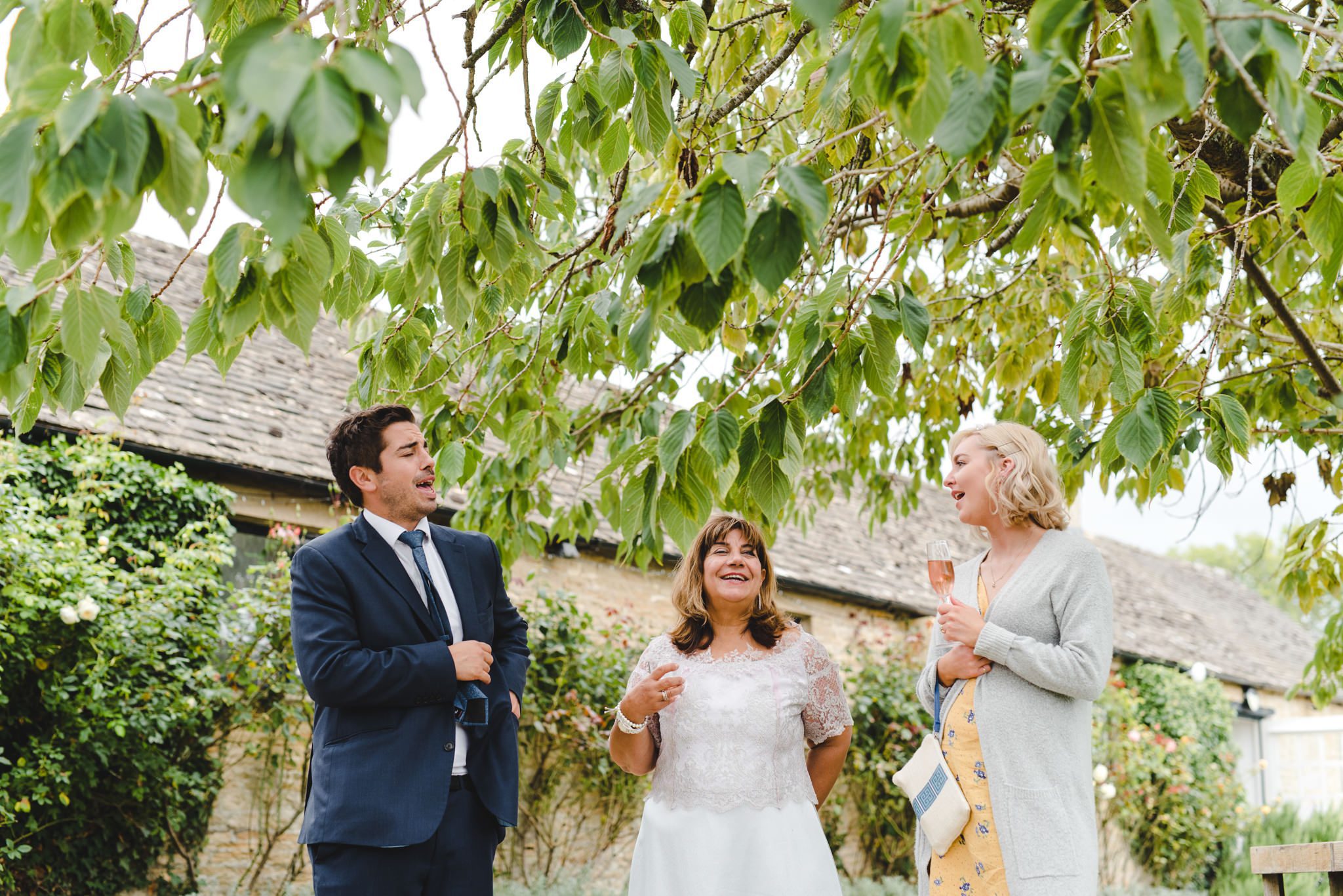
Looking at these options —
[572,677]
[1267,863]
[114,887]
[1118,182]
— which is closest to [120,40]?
[1118,182]

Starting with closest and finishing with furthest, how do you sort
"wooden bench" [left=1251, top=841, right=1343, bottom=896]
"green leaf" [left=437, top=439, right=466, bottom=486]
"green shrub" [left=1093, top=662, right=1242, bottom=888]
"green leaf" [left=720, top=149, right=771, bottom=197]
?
1. "green leaf" [left=720, top=149, right=771, bottom=197]
2. "wooden bench" [left=1251, top=841, right=1343, bottom=896]
3. "green leaf" [left=437, top=439, right=466, bottom=486]
4. "green shrub" [left=1093, top=662, right=1242, bottom=888]

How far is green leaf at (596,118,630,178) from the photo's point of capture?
2.56m

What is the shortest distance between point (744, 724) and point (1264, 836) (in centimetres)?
1168

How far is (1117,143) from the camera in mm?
1435

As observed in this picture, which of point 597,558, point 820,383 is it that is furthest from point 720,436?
point 597,558

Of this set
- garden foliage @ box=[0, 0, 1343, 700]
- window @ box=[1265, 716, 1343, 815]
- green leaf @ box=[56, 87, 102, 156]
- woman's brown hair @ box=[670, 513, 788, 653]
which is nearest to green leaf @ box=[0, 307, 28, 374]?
garden foliage @ box=[0, 0, 1343, 700]

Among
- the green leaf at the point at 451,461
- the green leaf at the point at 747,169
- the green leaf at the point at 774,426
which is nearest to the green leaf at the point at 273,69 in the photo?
the green leaf at the point at 747,169

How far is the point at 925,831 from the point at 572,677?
576 cm

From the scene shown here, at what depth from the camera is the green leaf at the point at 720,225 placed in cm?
164

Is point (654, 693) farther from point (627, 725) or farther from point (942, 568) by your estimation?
point (942, 568)

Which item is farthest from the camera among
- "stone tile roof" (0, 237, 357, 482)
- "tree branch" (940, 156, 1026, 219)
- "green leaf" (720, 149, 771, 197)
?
"stone tile roof" (0, 237, 357, 482)

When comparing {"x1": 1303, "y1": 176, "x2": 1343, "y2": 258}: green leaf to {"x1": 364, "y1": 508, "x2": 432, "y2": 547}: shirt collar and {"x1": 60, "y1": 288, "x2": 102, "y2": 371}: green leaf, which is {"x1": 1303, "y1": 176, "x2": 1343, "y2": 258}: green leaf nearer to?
{"x1": 60, "y1": 288, "x2": 102, "y2": 371}: green leaf

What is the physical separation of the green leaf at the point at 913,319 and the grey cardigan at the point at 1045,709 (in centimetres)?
97

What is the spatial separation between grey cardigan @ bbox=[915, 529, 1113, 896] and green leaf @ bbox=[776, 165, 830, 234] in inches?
60.5
